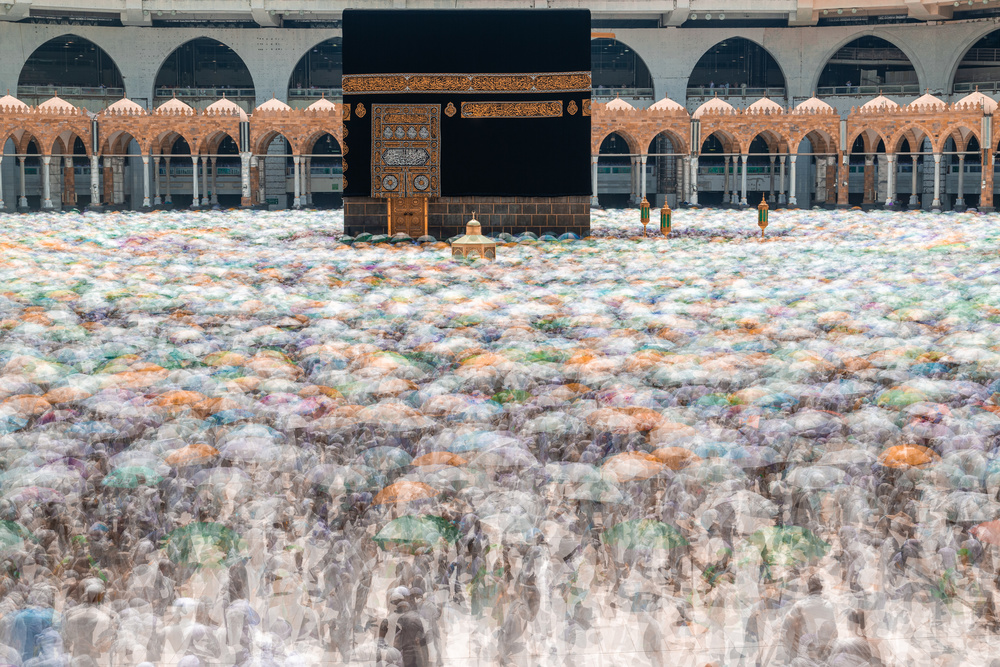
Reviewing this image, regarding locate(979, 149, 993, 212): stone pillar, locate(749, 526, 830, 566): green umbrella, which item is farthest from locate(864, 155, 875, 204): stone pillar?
locate(749, 526, 830, 566): green umbrella

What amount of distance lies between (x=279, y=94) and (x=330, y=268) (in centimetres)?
1934

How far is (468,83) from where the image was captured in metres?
13.2

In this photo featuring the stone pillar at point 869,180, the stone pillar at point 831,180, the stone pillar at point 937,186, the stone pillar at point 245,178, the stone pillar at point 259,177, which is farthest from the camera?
the stone pillar at point 831,180

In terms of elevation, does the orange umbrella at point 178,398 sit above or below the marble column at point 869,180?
below

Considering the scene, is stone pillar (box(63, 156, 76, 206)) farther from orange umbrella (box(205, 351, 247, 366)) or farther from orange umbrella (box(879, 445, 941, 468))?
orange umbrella (box(879, 445, 941, 468))

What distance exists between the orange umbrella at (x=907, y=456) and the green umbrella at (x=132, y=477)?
209cm

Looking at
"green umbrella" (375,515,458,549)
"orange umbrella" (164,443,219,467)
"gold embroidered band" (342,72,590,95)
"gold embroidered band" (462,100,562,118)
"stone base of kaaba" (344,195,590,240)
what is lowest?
"green umbrella" (375,515,458,549)

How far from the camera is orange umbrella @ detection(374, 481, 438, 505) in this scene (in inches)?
110

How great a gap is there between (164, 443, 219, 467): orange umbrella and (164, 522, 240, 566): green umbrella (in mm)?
466

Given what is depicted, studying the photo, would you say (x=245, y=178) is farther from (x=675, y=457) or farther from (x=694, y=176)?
(x=675, y=457)

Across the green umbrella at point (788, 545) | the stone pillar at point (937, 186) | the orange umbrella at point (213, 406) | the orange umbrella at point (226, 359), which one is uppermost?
the stone pillar at point (937, 186)

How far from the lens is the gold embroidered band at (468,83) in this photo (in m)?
13.1

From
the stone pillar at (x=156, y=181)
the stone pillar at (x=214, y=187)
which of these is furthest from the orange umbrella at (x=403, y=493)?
the stone pillar at (x=214, y=187)

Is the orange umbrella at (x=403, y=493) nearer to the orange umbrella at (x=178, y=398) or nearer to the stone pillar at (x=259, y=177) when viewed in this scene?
the orange umbrella at (x=178, y=398)
